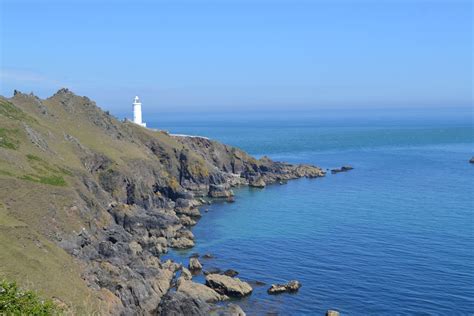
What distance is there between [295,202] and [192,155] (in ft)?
115

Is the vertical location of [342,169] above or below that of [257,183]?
above

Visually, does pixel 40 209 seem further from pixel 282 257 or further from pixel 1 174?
pixel 282 257

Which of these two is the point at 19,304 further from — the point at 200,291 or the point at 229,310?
the point at 200,291

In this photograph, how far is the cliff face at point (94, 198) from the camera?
187 ft

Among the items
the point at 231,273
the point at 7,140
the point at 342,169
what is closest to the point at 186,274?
the point at 231,273

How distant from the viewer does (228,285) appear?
65.6 metres

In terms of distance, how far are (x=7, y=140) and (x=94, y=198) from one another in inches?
627

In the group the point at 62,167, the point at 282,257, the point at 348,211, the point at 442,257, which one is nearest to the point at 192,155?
the point at 348,211

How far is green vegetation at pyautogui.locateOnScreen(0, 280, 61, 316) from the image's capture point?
96.8ft

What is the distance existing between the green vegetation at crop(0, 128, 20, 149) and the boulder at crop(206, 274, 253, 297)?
37874 millimetres

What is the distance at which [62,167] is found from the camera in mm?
89062

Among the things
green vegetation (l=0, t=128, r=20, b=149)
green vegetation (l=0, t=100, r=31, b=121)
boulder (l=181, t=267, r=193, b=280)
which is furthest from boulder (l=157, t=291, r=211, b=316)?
green vegetation (l=0, t=100, r=31, b=121)

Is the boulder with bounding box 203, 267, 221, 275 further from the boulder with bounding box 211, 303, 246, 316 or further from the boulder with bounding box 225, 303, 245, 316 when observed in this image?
the boulder with bounding box 225, 303, 245, 316

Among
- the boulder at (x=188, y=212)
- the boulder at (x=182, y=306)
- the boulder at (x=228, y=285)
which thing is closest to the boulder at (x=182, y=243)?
the boulder at (x=228, y=285)
